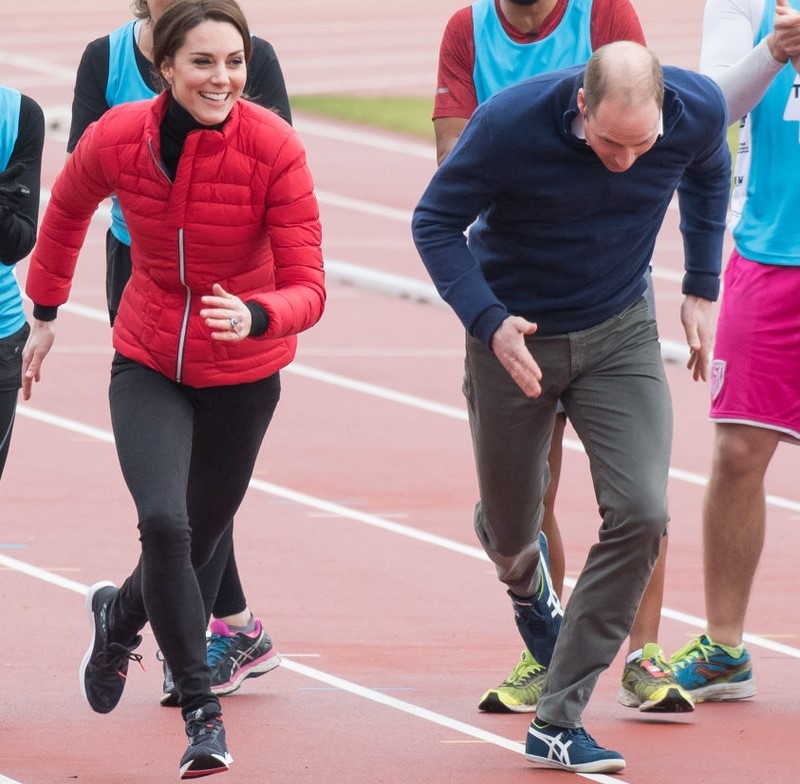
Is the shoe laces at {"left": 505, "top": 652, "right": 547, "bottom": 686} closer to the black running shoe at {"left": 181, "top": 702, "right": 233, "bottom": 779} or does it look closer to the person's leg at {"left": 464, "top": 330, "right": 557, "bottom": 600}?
the person's leg at {"left": 464, "top": 330, "right": 557, "bottom": 600}

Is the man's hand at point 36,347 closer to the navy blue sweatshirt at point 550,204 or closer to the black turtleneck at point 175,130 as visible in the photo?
the black turtleneck at point 175,130

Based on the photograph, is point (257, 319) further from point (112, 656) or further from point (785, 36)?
point (785, 36)

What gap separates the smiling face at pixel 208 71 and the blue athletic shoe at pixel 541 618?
1896 millimetres

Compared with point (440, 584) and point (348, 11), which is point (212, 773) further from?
point (348, 11)

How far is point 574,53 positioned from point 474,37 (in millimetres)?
330

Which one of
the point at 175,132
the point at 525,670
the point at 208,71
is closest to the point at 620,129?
the point at 208,71

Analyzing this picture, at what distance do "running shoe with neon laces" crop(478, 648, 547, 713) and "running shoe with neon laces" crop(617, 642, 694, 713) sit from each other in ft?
0.92

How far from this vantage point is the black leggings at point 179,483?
5.69 m

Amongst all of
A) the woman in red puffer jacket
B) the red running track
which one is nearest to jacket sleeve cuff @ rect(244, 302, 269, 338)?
the woman in red puffer jacket

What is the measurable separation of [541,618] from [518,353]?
4.27ft

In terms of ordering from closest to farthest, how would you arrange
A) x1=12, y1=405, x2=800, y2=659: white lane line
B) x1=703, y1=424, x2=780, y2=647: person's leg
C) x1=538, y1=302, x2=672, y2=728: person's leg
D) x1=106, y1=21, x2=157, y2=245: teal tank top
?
x1=538, y1=302, x2=672, y2=728: person's leg
x1=106, y1=21, x2=157, y2=245: teal tank top
x1=703, y1=424, x2=780, y2=647: person's leg
x1=12, y1=405, x2=800, y2=659: white lane line

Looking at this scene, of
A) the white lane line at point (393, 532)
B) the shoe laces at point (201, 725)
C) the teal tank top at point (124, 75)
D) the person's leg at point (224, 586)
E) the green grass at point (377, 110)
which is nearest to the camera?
the shoe laces at point (201, 725)

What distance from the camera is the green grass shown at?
27398mm

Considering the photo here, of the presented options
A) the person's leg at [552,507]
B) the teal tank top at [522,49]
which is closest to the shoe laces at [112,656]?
the person's leg at [552,507]
